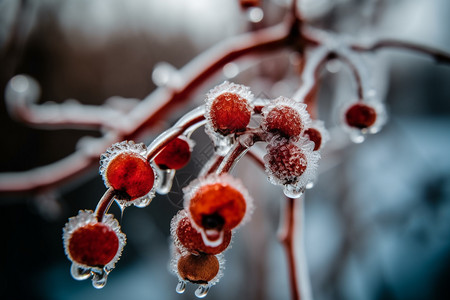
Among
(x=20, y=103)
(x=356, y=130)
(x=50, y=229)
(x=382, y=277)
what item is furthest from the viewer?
(x=50, y=229)

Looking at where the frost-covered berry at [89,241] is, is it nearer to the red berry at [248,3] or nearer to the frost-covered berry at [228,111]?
the frost-covered berry at [228,111]

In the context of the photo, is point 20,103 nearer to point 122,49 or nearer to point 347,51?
point 347,51

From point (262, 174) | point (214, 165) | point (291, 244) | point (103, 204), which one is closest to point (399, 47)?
point (291, 244)

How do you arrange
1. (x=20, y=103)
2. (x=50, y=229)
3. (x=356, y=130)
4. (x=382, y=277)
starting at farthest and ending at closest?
(x=50, y=229)
(x=382, y=277)
(x=20, y=103)
(x=356, y=130)

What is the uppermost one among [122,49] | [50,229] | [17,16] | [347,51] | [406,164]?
[122,49]

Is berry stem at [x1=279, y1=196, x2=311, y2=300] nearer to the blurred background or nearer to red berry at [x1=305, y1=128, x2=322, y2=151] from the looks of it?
red berry at [x1=305, y1=128, x2=322, y2=151]

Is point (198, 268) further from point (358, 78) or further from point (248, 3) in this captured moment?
point (248, 3)

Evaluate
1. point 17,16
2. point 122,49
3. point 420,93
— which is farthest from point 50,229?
point 420,93
